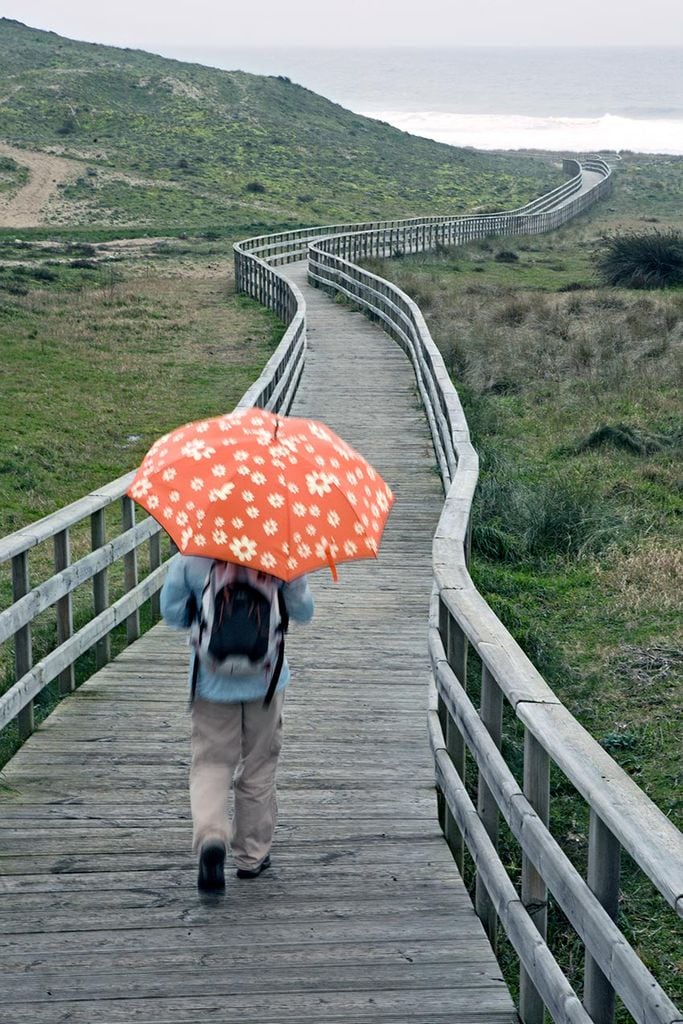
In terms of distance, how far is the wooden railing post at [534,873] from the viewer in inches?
152

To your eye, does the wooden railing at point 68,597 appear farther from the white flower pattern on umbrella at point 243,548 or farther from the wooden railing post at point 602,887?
the wooden railing post at point 602,887

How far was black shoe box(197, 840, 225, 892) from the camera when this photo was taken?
4.75 metres

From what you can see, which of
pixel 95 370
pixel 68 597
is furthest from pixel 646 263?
pixel 68 597

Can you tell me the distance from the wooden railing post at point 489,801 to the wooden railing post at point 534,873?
61cm

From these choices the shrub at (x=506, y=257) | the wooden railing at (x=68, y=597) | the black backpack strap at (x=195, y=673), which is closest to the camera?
the black backpack strap at (x=195, y=673)

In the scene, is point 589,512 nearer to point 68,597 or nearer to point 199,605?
point 68,597

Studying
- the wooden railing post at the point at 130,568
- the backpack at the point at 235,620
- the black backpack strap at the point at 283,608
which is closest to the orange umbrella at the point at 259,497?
the backpack at the point at 235,620

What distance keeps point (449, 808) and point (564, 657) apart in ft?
13.5


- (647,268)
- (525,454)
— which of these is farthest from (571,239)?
(525,454)

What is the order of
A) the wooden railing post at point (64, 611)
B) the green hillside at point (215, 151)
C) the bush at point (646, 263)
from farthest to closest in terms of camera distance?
1. the green hillside at point (215, 151)
2. the bush at point (646, 263)
3. the wooden railing post at point (64, 611)

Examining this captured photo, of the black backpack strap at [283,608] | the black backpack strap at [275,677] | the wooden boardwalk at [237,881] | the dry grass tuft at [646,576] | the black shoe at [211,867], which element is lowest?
the dry grass tuft at [646,576]

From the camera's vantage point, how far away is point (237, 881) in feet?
16.6

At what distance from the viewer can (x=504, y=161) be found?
103m

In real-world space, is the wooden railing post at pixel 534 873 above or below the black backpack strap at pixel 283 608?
below
